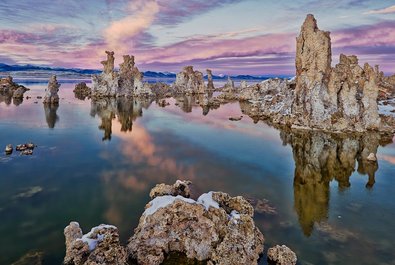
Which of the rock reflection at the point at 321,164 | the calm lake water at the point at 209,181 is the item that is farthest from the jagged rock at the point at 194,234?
the rock reflection at the point at 321,164

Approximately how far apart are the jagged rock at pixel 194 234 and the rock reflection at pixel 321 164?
237 inches

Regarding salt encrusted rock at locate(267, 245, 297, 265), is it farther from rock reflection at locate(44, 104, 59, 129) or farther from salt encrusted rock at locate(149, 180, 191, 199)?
rock reflection at locate(44, 104, 59, 129)

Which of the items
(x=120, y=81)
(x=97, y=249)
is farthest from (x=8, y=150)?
(x=120, y=81)

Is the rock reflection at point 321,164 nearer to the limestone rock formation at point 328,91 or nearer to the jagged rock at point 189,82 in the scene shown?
the limestone rock formation at point 328,91

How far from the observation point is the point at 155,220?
16906 mm

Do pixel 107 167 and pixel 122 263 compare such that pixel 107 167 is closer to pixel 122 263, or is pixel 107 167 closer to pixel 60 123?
pixel 122 263

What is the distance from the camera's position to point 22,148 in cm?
3719

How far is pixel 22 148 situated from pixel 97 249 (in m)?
28.2

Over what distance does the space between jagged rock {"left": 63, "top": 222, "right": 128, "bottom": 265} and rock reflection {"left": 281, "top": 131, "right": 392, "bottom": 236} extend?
11.9m

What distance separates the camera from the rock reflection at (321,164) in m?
24.1

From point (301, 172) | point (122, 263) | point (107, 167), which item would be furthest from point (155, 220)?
point (301, 172)

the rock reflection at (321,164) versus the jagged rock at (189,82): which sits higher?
the jagged rock at (189,82)

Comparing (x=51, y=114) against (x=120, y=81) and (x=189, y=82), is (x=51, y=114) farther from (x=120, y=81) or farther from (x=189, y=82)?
(x=189, y=82)

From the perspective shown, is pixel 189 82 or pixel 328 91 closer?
pixel 328 91
